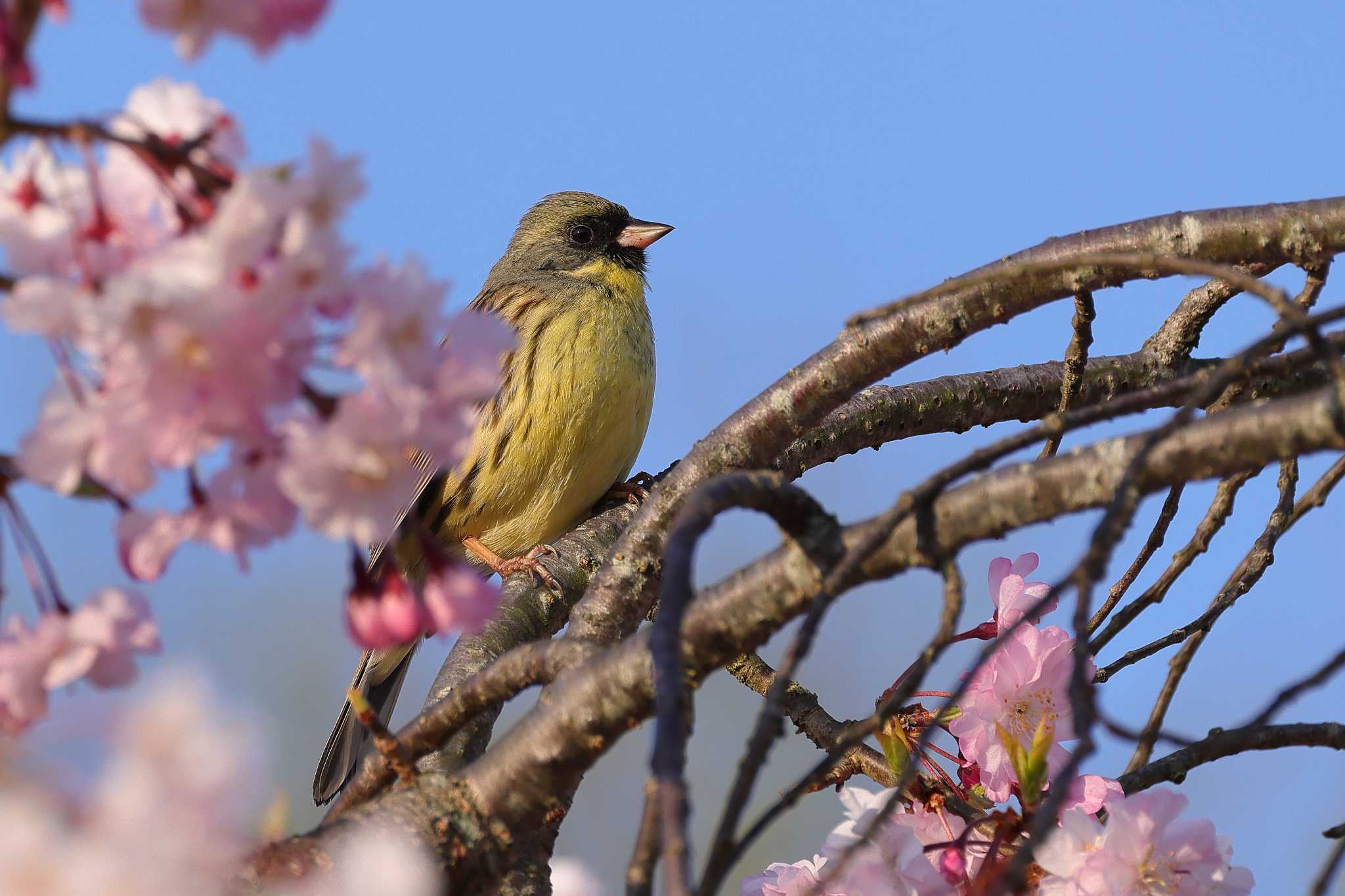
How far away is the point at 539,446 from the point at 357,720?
1064 mm

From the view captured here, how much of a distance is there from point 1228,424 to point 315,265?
0.93 metres

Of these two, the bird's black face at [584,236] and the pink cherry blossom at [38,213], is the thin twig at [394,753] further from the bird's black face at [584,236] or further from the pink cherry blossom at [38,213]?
the bird's black face at [584,236]

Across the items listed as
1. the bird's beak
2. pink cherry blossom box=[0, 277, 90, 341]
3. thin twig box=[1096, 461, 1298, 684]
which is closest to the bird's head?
the bird's beak

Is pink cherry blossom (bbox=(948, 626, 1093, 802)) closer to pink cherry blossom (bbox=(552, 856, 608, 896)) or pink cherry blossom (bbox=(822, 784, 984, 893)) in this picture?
pink cherry blossom (bbox=(822, 784, 984, 893))

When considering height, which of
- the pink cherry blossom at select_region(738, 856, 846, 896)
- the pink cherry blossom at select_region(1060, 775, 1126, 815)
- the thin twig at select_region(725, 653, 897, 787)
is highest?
the thin twig at select_region(725, 653, 897, 787)

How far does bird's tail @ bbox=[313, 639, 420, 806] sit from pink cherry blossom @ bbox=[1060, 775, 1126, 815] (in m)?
2.38

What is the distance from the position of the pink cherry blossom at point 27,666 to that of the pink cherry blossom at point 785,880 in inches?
48.6

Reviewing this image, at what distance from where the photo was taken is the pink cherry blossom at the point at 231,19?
1108 millimetres

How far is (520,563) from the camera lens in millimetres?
4035

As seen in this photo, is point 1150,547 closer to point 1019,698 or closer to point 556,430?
point 1019,698

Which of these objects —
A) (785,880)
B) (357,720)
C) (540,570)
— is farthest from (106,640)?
(357,720)

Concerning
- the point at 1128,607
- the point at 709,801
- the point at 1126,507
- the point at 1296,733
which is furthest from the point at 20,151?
the point at 709,801

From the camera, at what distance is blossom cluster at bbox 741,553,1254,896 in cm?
193

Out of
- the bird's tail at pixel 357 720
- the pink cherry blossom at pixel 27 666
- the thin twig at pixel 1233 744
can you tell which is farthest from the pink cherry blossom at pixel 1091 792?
the bird's tail at pixel 357 720
